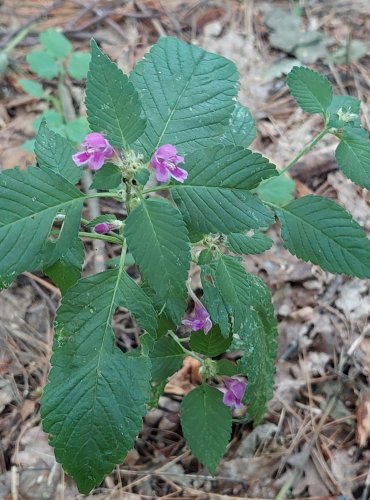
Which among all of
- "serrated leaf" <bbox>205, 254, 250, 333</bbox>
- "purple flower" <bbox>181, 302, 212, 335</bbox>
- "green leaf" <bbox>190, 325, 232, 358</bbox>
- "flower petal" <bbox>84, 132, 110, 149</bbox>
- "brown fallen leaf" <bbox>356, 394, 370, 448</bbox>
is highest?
"flower petal" <bbox>84, 132, 110, 149</bbox>

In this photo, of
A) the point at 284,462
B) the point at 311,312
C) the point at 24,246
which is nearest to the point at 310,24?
the point at 311,312

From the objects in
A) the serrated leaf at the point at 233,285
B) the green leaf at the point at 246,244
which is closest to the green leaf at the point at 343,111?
the green leaf at the point at 246,244

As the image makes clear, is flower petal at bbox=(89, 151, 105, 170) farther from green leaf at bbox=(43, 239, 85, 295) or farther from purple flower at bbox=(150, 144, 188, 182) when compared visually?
green leaf at bbox=(43, 239, 85, 295)

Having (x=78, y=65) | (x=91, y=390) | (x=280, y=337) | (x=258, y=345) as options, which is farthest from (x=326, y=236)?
(x=78, y=65)

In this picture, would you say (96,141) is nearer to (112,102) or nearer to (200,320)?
(112,102)

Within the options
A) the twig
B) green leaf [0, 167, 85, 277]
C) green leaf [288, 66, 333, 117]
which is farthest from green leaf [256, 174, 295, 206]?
the twig

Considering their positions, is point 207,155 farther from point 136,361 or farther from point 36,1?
point 36,1
